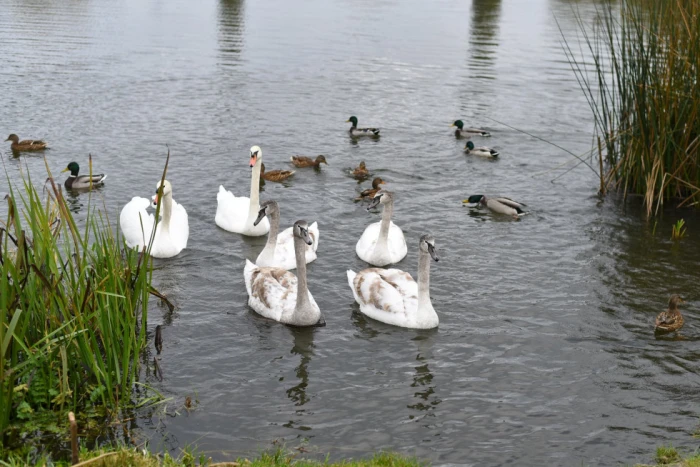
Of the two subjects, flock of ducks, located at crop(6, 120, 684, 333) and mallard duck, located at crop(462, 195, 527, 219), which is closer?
flock of ducks, located at crop(6, 120, 684, 333)

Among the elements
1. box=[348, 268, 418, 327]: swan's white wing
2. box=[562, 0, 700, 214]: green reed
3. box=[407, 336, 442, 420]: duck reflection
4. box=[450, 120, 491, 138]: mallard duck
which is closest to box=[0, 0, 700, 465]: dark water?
box=[407, 336, 442, 420]: duck reflection

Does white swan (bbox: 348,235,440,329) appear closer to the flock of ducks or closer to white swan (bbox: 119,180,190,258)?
the flock of ducks

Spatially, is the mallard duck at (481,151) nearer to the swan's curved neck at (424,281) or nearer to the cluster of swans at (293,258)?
the cluster of swans at (293,258)

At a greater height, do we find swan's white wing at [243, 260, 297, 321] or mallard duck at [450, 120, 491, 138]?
mallard duck at [450, 120, 491, 138]

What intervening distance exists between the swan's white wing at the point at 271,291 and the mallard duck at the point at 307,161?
19.8ft

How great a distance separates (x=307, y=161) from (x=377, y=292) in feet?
23.1

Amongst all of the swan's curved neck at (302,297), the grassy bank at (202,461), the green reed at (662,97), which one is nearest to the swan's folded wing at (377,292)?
the swan's curved neck at (302,297)

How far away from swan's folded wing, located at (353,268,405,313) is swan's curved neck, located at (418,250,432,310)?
29cm

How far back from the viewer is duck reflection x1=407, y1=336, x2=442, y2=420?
9.46m

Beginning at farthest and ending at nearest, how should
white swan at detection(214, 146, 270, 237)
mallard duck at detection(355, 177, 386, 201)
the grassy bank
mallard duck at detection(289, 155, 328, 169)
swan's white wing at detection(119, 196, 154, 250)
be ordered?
mallard duck at detection(289, 155, 328, 169)
mallard duck at detection(355, 177, 386, 201)
white swan at detection(214, 146, 270, 237)
swan's white wing at detection(119, 196, 154, 250)
the grassy bank

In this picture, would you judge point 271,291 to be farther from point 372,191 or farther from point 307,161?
point 307,161

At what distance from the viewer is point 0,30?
110 feet

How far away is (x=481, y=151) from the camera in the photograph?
19781mm

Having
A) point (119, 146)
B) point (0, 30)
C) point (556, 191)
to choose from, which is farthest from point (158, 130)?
point (0, 30)
